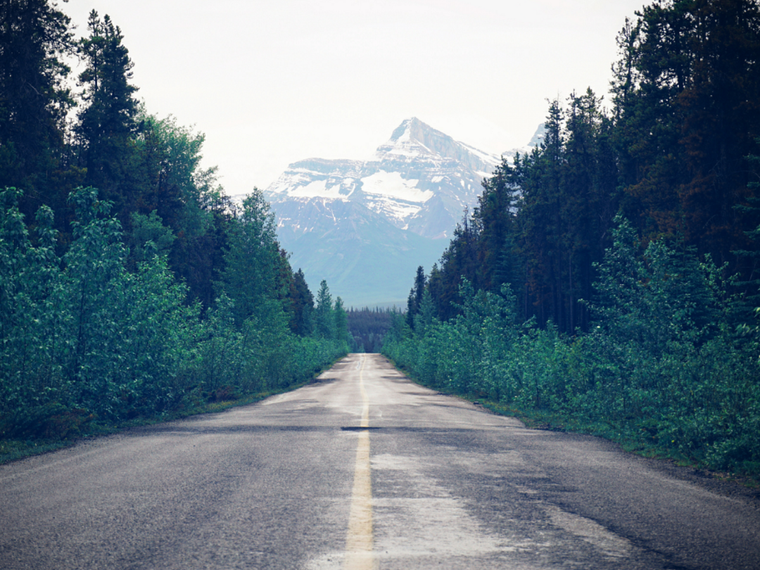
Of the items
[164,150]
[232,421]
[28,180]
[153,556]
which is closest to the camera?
[153,556]

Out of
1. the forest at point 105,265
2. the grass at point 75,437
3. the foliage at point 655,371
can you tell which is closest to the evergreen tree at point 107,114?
the forest at point 105,265

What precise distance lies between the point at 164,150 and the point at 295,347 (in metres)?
18.5

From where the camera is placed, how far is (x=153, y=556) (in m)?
4.27

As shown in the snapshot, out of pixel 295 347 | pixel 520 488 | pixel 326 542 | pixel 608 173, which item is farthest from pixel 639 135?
pixel 326 542

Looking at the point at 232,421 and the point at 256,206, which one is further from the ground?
the point at 256,206

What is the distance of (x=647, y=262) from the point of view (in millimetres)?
29047

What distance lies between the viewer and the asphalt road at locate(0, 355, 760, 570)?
429 cm

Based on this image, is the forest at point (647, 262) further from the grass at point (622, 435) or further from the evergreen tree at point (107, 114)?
the evergreen tree at point (107, 114)

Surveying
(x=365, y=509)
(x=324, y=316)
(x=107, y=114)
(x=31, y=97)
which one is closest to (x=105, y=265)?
(x=365, y=509)

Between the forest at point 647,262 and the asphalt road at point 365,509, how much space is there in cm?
303

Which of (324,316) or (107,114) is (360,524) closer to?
(107,114)

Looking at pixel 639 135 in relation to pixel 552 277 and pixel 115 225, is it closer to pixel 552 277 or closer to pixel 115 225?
pixel 552 277

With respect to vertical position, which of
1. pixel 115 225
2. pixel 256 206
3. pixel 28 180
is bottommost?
pixel 115 225

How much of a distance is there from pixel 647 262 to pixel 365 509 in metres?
27.3
